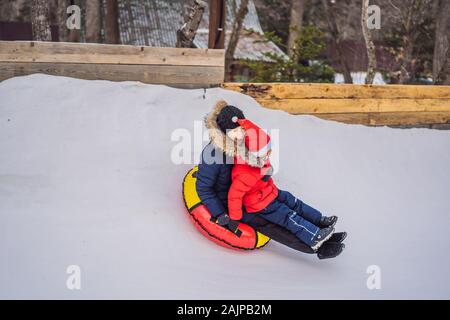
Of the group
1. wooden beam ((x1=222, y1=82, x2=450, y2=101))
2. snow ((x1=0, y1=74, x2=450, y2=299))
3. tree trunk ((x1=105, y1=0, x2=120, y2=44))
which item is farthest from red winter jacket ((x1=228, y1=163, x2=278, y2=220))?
tree trunk ((x1=105, y1=0, x2=120, y2=44))

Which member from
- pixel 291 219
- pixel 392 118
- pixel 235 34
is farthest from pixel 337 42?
pixel 291 219

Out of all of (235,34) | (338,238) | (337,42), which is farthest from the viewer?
(337,42)

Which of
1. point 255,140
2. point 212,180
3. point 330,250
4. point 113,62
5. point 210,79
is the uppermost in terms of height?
point 113,62

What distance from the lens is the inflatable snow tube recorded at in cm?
342

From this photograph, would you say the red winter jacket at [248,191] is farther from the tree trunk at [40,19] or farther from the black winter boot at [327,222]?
the tree trunk at [40,19]

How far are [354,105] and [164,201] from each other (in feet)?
9.47

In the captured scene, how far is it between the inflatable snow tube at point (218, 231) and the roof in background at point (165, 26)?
993 centimetres

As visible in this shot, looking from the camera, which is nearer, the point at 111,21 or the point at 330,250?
the point at 330,250

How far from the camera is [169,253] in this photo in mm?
3354

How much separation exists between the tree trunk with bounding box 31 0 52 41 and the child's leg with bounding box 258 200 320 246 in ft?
15.2

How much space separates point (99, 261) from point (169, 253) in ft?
1.64

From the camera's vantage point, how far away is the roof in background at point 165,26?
44.8 ft

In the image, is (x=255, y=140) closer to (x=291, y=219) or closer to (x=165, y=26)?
(x=291, y=219)

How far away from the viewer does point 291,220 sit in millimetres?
3449
